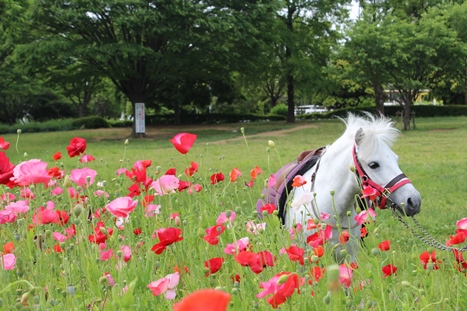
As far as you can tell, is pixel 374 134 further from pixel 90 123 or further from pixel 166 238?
pixel 90 123

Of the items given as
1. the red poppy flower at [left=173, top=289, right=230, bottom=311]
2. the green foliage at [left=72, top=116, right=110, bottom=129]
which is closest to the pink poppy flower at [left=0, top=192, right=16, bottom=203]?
the red poppy flower at [left=173, top=289, right=230, bottom=311]

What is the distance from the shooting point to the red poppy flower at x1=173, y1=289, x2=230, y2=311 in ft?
1.78

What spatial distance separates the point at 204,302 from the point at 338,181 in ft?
10.6

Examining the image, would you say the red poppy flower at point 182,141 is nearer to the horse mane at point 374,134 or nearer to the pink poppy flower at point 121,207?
the pink poppy flower at point 121,207

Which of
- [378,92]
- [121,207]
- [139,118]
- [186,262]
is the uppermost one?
[378,92]

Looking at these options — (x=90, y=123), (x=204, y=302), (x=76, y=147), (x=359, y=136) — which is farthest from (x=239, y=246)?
(x=90, y=123)

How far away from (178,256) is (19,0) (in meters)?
18.6

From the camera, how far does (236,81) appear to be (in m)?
37.4

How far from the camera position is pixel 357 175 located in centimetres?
360

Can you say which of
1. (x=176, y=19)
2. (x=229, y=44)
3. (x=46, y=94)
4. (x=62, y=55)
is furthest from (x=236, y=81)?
(x=46, y=94)

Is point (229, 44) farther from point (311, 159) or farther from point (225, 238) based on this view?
point (225, 238)

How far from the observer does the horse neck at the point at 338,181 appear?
365 centimetres

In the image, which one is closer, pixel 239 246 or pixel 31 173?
pixel 239 246

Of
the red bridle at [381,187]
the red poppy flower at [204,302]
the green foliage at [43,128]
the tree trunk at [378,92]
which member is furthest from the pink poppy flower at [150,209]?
the green foliage at [43,128]
